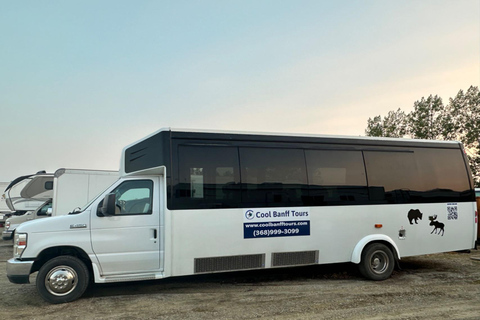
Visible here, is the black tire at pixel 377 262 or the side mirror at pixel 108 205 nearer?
the side mirror at pixel 108 205

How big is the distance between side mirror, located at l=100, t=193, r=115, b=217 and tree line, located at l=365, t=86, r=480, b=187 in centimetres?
3227

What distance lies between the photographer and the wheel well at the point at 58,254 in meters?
6.40

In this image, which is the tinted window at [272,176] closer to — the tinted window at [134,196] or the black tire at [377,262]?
the tinted window at [134,196]

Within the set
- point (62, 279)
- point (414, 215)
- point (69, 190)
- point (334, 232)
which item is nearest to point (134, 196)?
point (62, 279)

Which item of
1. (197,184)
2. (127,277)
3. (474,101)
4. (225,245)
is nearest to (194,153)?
(197,184)

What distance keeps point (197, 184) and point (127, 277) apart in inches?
81.4

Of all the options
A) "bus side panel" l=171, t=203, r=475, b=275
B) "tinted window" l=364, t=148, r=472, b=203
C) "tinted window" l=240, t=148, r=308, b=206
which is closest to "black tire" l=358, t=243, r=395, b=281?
"bus side panel" l=171, t=203, r=475, b=275

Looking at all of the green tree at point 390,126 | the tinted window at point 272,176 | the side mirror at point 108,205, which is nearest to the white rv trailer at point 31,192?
the side mirror at point 108,205

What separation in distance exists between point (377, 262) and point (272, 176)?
3.07 metres

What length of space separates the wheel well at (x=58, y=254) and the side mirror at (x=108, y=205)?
781 mm

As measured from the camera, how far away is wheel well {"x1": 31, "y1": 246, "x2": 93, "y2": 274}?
6.40 meters

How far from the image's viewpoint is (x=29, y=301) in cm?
651

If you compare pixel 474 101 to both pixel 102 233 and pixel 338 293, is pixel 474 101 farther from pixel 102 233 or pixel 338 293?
pixel 102 233

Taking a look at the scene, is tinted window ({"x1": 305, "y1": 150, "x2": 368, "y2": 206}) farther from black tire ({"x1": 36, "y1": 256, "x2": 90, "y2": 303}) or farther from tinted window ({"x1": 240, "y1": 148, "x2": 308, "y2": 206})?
black tire ({"x1": 36, "y1": 256, "x2": 90, "y2": 303})
